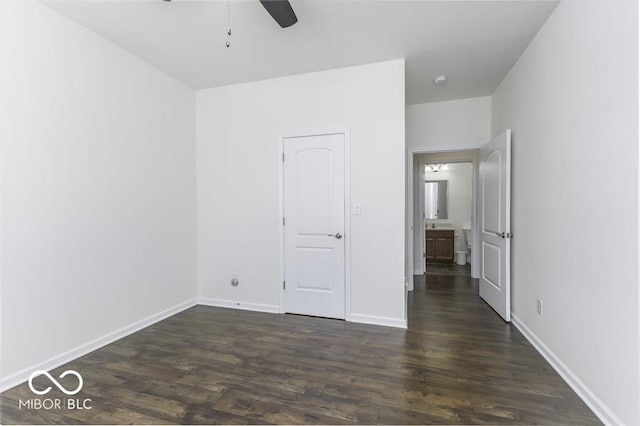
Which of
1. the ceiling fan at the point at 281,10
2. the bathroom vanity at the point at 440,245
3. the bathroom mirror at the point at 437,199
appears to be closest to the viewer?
the ceiling fan at the point at 281,10

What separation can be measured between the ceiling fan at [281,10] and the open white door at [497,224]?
8.02 ft

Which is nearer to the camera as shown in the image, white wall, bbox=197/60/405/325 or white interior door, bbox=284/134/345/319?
white wall, bbox=197/60/405/325

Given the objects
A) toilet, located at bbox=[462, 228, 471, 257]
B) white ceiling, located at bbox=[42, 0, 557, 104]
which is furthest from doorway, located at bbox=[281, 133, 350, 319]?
toilet, located at bbox=[462, 228, 471, 257]

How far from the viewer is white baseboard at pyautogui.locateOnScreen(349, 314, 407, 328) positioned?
9.69 ft

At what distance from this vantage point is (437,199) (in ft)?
22.6

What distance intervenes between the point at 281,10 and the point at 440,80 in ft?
7.31

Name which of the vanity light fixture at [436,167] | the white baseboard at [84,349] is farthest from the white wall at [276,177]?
the vanity light fixture at [436,167]

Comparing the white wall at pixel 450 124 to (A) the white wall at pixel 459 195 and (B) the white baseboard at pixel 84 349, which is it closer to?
(A) the white wall at pixel 459 195

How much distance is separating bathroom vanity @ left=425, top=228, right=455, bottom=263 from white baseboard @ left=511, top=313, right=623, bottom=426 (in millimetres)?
3608

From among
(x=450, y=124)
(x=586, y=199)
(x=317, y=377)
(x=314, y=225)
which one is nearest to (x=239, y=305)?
(x=314, y=225)

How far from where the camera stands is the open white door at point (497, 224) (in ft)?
9.92

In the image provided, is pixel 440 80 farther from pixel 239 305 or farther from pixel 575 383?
pixel 239 305

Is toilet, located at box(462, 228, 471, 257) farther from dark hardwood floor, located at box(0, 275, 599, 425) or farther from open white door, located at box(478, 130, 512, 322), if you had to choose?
dark hardwood floor, located at box(0, 275, 599, 425)

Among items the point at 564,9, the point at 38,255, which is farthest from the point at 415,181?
the point at 38,255
